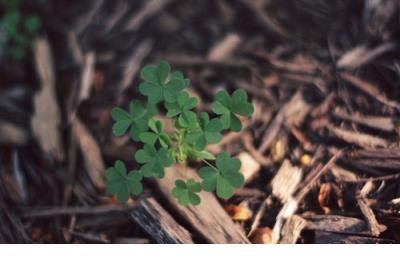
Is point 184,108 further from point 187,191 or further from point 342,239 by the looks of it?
point 342,239

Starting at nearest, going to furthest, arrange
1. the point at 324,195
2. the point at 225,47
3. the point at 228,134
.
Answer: the point at 324,195 → the point at 228,134 → the point at 225,47

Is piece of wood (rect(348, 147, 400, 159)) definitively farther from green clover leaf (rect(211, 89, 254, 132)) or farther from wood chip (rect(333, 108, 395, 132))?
green clover leaf (rect(211, 89, 254, 132))

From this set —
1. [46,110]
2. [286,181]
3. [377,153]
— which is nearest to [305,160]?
[286,181]

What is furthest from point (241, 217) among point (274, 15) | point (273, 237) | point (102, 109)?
point (274, 15)

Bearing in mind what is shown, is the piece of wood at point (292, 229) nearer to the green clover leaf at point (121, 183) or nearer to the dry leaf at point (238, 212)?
the dry leaf at point (238, 212)

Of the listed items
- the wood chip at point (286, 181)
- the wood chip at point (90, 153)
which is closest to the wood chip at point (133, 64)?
the wood chip at point (90, 153)

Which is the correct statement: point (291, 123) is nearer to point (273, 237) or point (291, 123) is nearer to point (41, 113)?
point (273, 237)
